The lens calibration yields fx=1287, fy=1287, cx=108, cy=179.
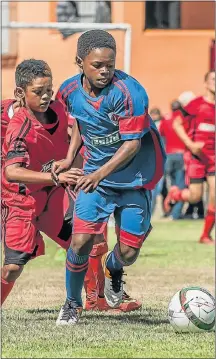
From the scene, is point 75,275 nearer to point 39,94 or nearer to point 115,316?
point 115,316

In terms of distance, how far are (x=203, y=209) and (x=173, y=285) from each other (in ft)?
30.3

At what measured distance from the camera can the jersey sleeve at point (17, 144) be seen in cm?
823

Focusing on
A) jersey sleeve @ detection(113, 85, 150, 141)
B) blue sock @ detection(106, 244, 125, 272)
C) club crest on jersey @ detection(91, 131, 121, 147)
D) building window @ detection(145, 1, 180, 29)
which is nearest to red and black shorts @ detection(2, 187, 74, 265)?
blue sock @ detection(106, 244, 125, 272)

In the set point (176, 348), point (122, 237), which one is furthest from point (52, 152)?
point (176, 348)

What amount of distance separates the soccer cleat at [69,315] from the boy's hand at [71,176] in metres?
0.86

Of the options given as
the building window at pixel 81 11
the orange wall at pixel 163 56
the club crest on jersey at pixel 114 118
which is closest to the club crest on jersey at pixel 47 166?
the club crest on jersey at pixel 114 118

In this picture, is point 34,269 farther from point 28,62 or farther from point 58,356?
point 58,356

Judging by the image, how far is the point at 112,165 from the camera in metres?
7.78

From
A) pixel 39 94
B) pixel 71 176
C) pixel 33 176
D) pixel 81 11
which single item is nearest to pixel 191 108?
pixel 39 94

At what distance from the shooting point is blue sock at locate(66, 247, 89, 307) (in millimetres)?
8094

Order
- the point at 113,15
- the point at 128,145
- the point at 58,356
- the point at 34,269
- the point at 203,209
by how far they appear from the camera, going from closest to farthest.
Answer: the point at 58,356
the point at 128,145
the point at 34,269
the point at 203,209
the point at 113,15

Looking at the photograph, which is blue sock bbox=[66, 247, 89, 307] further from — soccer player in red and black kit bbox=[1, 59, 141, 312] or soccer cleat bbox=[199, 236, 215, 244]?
soccer cleat bbox=[199, 236, 215, 244]

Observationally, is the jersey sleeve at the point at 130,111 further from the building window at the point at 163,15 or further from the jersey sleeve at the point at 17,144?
the building window at the point at 163,15

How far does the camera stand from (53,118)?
8.54 metres
